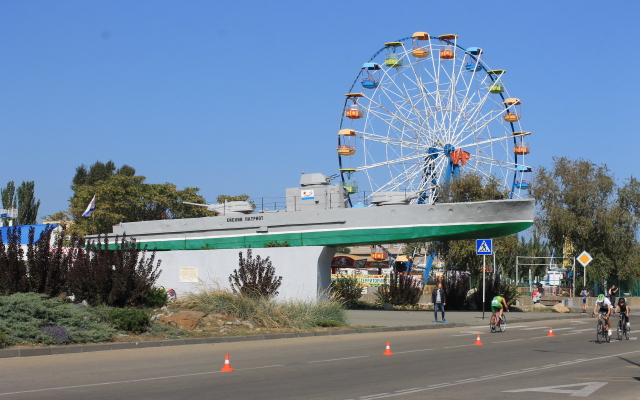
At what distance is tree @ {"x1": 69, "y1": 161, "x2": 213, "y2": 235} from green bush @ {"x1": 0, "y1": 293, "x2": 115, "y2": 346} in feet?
182

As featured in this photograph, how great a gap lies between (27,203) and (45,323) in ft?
246

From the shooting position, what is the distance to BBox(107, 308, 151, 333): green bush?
18078 mm

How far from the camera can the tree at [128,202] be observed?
74000 mm

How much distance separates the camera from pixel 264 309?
21922 mm

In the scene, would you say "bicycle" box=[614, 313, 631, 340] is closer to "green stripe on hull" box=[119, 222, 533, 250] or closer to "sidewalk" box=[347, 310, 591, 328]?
"sidewalk" box=[347, 310, 591, 328]

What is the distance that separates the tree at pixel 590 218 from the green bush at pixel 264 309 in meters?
31.6

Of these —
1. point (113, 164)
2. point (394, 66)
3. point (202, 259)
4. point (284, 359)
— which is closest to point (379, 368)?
point (284, 359)

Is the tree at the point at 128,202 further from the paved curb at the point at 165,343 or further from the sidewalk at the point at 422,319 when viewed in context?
the paved curb at the point at 165,343

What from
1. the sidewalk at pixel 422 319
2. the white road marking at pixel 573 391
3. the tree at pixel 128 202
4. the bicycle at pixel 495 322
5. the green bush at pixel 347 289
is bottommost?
the sidewalk at pixel 422 319

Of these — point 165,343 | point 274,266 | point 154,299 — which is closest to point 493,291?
point 274,266

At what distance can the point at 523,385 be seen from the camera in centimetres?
1159

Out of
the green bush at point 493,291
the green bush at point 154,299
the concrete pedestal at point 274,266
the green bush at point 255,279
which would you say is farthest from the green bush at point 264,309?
the green bush at point 493,291

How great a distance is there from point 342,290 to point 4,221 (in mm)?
49562

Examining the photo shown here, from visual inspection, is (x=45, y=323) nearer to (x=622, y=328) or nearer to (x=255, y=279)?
(x=255, y=279)
